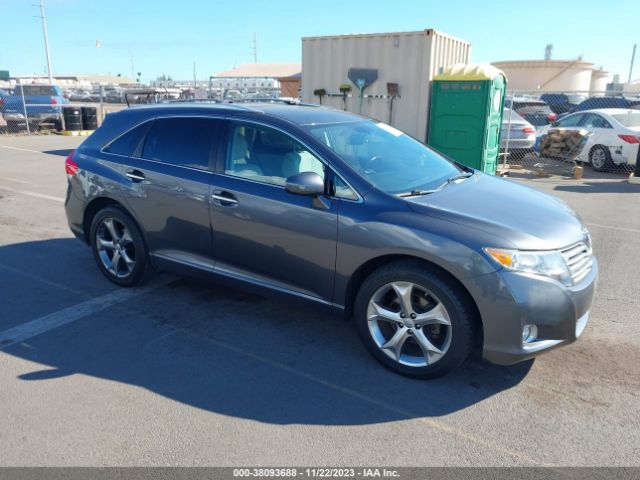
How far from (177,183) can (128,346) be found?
134 cm

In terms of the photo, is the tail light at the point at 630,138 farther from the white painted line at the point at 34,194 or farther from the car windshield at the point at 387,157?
the white painted line at the point at 34,194

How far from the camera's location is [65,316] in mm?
4449

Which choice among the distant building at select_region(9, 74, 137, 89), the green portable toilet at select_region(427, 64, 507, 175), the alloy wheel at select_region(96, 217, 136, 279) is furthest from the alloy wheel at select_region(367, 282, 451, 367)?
the distant building at select_region(9, 74, 137, 89)

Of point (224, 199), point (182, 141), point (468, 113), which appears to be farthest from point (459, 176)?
point (468, 113)

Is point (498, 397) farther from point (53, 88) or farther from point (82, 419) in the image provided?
point (53, 88)

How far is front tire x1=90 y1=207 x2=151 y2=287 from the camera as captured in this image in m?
4.86

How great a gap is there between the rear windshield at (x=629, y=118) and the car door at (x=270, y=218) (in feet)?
37.6

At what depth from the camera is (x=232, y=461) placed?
2779mm

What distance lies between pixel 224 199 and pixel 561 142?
40.7ft

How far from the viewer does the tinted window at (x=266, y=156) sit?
3.98 m

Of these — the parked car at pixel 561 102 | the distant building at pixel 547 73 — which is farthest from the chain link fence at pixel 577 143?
the distant building at pixel 547 73

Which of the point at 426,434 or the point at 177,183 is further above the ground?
the point at 177,183

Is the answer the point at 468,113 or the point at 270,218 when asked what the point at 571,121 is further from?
the point at 270,218

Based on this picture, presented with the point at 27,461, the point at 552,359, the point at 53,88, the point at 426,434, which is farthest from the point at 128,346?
the point at 53,88
